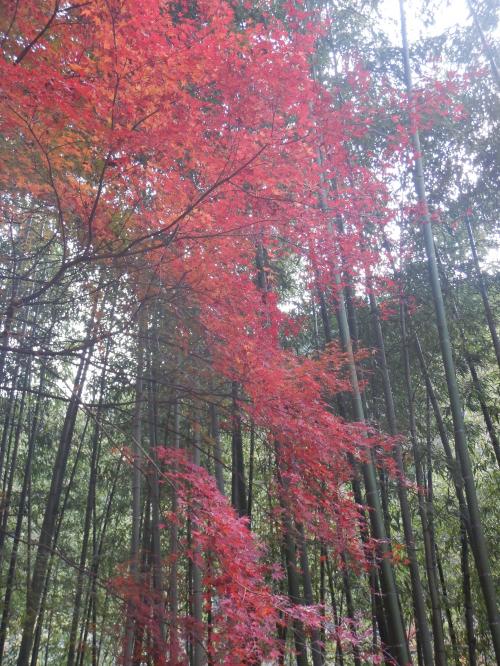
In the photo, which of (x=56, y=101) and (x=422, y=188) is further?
(x=422, y=188)

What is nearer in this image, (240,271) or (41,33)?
(41,33)

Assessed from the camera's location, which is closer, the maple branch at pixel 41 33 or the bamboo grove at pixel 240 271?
the maple branch at pixel 41 33

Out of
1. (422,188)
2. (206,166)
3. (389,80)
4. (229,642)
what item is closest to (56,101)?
(206,166)

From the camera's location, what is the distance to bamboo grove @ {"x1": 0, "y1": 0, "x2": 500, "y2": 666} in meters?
2.65

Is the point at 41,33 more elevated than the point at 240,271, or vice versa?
the point at 240,271

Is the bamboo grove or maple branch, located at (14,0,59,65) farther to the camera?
the bamboo grove

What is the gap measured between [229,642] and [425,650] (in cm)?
394

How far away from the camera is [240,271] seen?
472cm

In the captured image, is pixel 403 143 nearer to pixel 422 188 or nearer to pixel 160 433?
pixel 422 188

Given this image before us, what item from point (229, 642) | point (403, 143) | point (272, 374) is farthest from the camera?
point (403, 143)

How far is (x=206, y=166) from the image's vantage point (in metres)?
2.97

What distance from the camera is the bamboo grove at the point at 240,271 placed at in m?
2.65

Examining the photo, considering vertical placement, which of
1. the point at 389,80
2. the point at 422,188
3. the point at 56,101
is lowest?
the point at 56,101

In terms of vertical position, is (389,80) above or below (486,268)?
above
